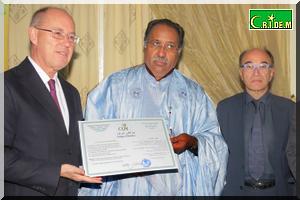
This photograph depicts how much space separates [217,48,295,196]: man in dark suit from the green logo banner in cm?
111

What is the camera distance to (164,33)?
2.68 meters

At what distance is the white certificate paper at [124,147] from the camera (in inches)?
90.4

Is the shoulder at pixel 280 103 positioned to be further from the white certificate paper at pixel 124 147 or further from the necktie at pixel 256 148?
the white certificate paper at pixel 124 147

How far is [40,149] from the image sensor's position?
220 centimetres

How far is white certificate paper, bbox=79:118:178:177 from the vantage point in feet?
7.53

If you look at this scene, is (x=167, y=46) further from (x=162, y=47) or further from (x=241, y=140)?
(x=241, y=140)

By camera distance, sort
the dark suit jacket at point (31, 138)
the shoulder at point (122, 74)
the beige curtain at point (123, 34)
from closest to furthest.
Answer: the dark suit jacket at point (31, 138)
the shoulder at point (122, 74)
the beige curtain at point (123, 34)

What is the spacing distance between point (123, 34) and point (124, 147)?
72.8 inches

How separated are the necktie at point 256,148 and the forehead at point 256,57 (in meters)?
0.32

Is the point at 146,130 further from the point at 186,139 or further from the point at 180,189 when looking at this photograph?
the point at 180,189

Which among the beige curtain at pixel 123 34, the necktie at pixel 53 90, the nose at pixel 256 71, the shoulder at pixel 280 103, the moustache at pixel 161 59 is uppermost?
the beige curtain at pixel 123 34

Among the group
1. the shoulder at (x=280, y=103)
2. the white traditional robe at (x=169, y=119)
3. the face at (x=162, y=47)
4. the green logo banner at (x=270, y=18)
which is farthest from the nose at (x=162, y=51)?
the green logo banner at (x=270, y=18)

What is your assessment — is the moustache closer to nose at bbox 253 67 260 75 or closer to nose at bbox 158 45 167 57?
nose at bbox 158 45 167 57

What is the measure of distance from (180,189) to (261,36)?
2.07 meters
